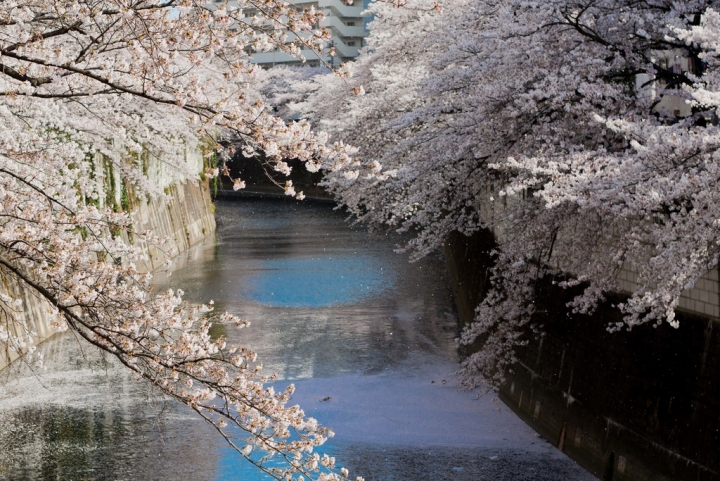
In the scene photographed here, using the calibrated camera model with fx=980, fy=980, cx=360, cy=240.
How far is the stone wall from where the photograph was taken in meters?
16.6

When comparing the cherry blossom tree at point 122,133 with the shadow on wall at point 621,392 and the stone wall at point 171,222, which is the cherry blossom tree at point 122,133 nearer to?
the shadow on wall at point 621,392

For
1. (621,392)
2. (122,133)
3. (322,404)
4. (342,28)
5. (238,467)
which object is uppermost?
(342,28)

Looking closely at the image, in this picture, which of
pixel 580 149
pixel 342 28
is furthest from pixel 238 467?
pixel 342 28

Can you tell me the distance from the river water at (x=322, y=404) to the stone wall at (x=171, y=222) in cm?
65

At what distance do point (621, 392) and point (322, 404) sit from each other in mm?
4826

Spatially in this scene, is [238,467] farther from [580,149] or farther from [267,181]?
[267,181]

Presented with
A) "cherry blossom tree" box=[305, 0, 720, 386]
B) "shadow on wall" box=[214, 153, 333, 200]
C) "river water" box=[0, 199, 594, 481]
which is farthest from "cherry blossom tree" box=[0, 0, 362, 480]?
"shadow on wall" box=[214, 153, 333, 200]

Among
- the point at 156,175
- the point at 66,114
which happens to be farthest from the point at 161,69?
the point at 156,175

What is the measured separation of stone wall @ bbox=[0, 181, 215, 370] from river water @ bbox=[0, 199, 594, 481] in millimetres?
653

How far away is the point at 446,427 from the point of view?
1234cm

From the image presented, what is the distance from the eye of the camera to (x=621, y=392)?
9.68 metres

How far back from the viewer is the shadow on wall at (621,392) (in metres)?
8.17

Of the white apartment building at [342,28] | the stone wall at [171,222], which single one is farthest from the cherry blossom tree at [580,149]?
the white apartment building at [342,28]

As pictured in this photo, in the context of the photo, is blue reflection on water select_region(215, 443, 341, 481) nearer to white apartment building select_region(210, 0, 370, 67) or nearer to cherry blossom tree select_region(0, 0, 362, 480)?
cherry blossom tree select_region(0, 0, 362, 480)
